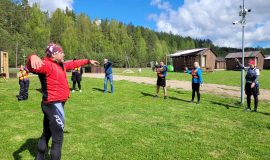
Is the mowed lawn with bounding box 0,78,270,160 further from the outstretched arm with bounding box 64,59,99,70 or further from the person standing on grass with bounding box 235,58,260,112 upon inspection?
the outstretched arm with bounding box 64,59,99,70

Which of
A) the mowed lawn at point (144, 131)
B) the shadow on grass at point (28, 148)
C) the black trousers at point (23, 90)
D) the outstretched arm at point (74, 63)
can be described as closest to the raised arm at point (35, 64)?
the outstretched arm at point (74, 63)

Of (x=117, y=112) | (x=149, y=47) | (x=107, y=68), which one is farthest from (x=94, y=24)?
(x=117, y=112)

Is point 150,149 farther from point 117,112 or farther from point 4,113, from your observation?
point 4,113

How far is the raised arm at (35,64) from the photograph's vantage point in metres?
4.37

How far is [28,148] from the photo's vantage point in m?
6.83

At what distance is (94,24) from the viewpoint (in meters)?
107

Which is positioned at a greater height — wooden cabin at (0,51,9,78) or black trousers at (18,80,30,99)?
wooden cabin at (0,51,9,78)

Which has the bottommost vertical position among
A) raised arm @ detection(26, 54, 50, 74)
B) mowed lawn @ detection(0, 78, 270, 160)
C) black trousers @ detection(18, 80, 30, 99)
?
mowed lawn @ detection(0, 78, 270, 160)

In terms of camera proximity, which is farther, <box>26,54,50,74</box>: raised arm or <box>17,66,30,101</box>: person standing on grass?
<box>17,66,30,101</box>: person standing on grass

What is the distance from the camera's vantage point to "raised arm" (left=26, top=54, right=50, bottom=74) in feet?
14.3

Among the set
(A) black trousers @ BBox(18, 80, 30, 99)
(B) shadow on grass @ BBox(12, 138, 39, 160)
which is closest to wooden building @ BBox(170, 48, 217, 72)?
(A) black trousers @ BBox(18, 80, 30, 99)

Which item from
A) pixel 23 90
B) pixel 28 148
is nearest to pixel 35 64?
pixel 28 148

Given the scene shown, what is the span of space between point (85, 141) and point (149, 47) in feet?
391

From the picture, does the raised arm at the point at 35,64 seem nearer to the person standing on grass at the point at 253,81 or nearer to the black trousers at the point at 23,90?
the person standing on grass at the point at 253,81
